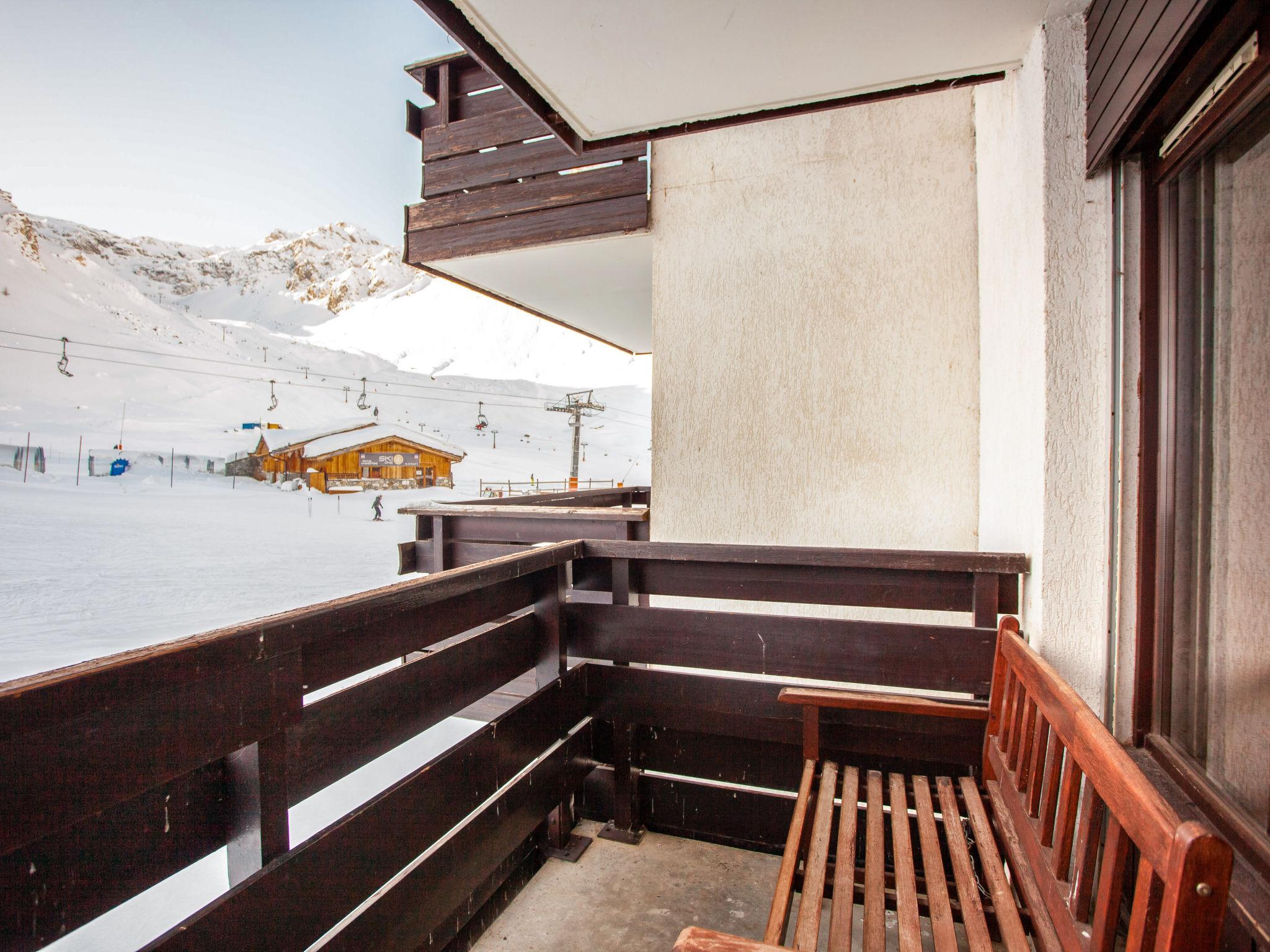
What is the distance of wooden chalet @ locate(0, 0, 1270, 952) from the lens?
92 cm

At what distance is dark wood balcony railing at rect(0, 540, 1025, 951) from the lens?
0.80m

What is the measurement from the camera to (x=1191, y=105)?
114 centimetres

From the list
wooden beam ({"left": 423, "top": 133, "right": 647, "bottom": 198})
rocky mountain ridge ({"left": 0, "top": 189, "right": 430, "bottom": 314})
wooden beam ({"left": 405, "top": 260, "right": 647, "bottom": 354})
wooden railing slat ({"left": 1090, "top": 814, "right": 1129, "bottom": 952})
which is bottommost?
wooden railing slat ({"left": 1090, "top": 814, "right": 1129, "bottom": 952})

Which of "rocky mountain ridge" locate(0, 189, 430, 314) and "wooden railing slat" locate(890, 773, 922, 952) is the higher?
"rocky mountain ridge" locate(0, 189, 430, 314)

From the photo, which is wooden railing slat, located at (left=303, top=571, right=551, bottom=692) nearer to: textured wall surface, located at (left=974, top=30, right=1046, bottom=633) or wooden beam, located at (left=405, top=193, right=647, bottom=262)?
textured wall surface, located at (left=974, top=30, right=1046, bottom=633)

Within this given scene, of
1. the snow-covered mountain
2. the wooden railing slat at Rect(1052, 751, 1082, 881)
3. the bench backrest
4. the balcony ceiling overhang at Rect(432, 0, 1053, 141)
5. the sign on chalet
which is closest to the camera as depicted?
the bench backrest

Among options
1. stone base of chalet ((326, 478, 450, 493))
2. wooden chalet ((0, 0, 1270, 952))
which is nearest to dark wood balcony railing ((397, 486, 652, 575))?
wooden chalet ((0, 0, 1270, 952))

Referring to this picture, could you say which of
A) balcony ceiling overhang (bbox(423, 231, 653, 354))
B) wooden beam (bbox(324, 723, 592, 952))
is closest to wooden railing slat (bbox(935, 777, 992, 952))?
wooden beam (bbox(324, 723, 592, 952))

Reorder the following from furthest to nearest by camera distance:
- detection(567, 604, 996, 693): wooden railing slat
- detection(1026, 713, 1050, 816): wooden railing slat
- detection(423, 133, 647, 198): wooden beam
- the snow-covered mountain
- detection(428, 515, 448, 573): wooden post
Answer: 1. the snow-covered mountain
2. detection(428, 515, 448, 573): wooden post
3. detection(423, 133, 647, 198): wooden beam
4. detection(567, 604, 996, 693): wooden railing slat
5. detection(1026, 713, 1050, 816): wooden railing slat

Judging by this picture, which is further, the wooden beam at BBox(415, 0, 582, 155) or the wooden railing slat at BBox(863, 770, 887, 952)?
the wooden beam at BBox(415, 0, 582, 155)

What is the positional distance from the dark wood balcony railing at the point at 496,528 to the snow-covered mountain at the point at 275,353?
1662mm

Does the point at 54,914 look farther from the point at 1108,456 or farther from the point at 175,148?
the point at 175,148

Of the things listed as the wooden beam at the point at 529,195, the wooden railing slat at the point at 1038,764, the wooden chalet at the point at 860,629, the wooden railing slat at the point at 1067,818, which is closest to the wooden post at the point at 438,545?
the wooden beam at the point at 529,195

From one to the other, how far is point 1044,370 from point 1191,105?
601 millimetres
